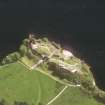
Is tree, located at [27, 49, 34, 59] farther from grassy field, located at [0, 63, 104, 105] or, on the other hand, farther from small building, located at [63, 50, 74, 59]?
small building, located at [63, 50, 74, 59]

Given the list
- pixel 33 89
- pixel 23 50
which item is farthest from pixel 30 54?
pixel 33 89

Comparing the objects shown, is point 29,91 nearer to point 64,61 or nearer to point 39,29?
point 64,61

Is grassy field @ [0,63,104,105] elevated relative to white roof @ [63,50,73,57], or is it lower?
lower

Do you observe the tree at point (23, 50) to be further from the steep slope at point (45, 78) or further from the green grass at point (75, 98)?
the green grass at point (75, 98)

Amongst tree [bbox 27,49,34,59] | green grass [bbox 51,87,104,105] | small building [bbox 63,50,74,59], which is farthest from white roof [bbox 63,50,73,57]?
green grass [bbox 51,87,104,105]

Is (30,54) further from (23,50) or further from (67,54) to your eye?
(67,54)
